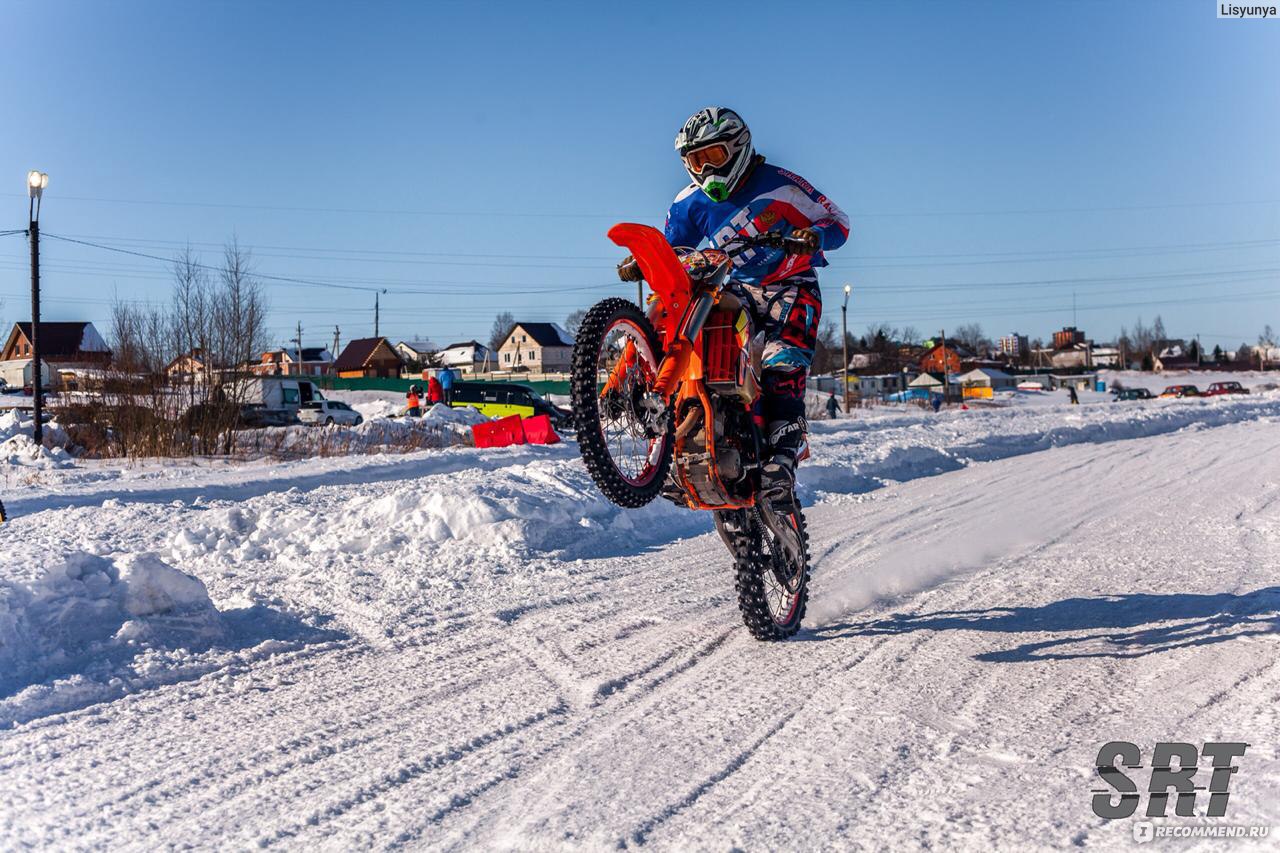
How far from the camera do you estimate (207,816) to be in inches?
121

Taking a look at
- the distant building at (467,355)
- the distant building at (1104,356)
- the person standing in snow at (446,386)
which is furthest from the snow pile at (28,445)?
the distant building at (1104,356)

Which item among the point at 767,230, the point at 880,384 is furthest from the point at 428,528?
the point at 880,384

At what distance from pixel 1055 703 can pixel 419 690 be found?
8.66 ft

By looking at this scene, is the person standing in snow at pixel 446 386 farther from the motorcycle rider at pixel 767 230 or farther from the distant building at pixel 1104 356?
the distant building at pixel 1104 356

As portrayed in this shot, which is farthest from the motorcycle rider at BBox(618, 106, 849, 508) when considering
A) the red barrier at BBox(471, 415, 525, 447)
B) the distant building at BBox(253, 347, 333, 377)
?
the distant building at BBox(253, 347, 333, 377)

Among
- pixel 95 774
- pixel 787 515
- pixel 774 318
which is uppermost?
pixel 774 318

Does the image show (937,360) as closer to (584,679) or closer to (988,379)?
(988,379)

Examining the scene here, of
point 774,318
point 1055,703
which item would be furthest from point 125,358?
point 1055,703

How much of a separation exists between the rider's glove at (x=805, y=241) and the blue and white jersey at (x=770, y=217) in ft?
0.90

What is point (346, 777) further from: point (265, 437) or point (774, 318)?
point (265, 437)

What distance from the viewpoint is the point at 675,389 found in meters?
4.96

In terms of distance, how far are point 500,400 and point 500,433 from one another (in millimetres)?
13616

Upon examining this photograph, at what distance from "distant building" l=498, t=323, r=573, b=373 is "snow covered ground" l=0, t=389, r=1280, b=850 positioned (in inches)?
3722

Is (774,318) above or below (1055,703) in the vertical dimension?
above
